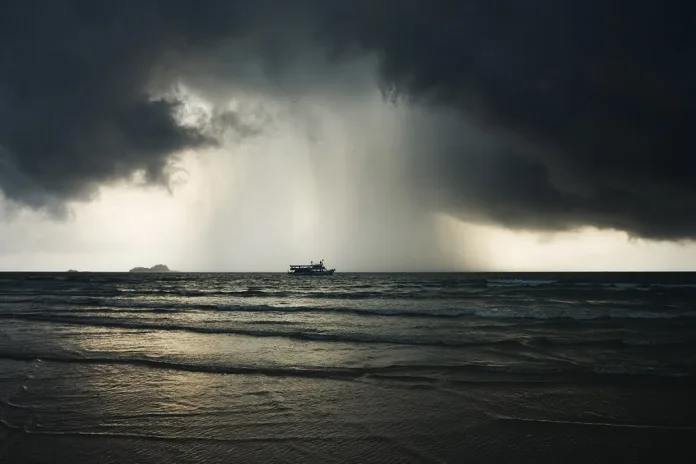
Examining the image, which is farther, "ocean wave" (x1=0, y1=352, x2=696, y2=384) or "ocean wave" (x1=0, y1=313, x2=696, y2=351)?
"ocean wave" (x1=0, y1=313, x2=696, y2=351)

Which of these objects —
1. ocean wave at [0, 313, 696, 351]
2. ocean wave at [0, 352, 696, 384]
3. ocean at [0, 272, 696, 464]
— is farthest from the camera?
ocean wave at [0, 313, 696, 351]

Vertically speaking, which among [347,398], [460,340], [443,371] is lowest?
[460,340]

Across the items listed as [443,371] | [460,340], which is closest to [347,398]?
[443,371]

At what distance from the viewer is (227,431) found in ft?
24.1

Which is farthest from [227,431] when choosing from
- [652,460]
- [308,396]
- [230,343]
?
[230,343]

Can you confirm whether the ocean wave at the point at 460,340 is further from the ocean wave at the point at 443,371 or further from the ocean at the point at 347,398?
the ocean wave at the point at 443,371

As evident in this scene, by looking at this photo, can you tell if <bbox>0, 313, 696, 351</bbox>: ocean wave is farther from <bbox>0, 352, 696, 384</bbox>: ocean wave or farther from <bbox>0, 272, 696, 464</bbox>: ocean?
<bbox>0, 352, 696, 384</bbox>: ocean wave

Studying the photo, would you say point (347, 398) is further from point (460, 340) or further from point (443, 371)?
point (460, 340)

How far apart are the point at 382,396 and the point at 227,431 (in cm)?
373

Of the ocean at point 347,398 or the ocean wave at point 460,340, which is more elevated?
the ocean at point 347,398

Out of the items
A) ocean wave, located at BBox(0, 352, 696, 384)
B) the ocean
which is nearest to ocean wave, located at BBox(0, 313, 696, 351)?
the ocean

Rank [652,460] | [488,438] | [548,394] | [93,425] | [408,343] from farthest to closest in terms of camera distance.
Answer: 1. [408,343]
2. [548,394]
3. [93,425]
4. [488,438]
5. [652,460]

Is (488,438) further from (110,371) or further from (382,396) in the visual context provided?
(110,371)

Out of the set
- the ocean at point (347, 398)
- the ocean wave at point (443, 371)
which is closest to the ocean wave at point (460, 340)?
the ocean at point (347, 398)
